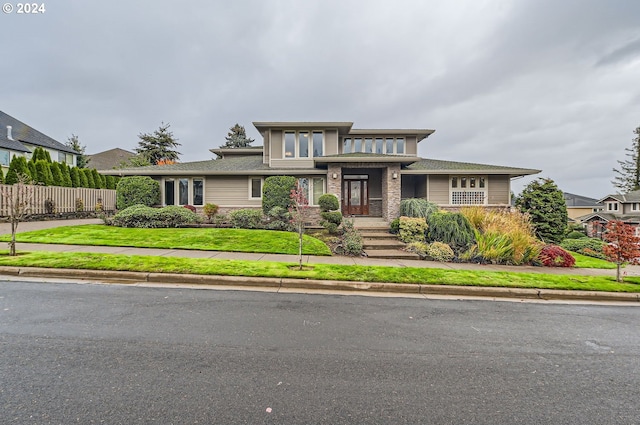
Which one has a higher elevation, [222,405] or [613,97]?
[613,97]

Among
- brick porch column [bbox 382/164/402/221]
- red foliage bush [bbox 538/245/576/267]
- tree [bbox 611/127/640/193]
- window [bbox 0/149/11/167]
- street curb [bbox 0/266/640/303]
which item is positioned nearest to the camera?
street curb [bbox 0/266/640/303]

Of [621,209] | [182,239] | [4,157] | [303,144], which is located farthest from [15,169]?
[621,209]

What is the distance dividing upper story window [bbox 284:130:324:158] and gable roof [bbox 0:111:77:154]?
2883 cm

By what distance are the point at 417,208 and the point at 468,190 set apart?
5.46m

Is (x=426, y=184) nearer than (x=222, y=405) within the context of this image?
No

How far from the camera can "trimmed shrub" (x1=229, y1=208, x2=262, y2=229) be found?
14.2 metres

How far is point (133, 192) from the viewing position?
15.8 m

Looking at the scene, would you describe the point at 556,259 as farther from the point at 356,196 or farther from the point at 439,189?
the point at 356,196

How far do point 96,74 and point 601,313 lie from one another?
3317 cm

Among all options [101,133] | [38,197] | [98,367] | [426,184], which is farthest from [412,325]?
[101,133]

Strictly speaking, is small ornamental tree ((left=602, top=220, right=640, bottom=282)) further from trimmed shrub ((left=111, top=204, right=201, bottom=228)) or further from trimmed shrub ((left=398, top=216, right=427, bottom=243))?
trimmed shrub ((left=111, top=204, right=201, bottom=228))

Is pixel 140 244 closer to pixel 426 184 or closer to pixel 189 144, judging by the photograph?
pixel 426 184

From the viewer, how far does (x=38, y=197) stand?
1533cm

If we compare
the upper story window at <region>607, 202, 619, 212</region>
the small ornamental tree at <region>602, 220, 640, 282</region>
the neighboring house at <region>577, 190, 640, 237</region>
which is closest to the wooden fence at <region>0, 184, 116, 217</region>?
the small ornamental tree at <region>602, 220, 640, 282</region>
